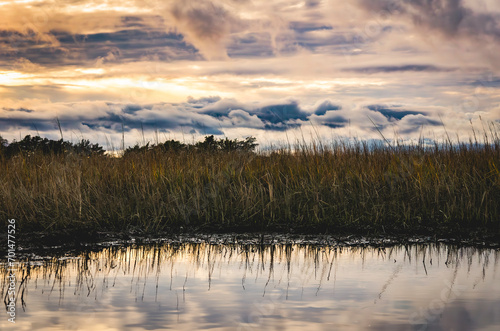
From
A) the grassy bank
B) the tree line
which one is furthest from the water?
the tree line

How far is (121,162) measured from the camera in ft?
30.3

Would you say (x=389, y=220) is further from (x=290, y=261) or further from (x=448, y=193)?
(x=290, y=261)

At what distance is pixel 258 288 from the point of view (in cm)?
411

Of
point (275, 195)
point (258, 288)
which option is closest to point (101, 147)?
point (275, 195)

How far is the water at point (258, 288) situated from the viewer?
11.0 ft

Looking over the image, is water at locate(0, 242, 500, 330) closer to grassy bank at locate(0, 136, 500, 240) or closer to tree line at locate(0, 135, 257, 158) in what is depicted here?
grassy bank at locate(0, 136, 500, 240)

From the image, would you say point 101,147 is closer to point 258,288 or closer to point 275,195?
point 275,195

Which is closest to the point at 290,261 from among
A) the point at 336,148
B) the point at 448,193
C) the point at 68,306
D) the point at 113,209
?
the point at 68,306

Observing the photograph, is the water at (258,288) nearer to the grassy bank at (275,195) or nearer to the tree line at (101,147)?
the grassy bank at (275,195)

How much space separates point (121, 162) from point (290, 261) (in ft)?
16.5

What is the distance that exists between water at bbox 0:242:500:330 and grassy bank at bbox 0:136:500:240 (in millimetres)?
945

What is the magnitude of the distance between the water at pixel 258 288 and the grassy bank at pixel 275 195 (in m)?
0.94

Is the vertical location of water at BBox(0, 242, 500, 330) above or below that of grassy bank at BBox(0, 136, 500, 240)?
below

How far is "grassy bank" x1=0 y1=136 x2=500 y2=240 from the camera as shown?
672 cm
